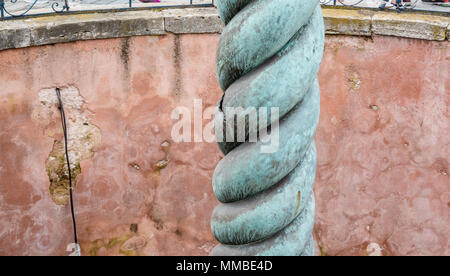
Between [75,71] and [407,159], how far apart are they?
9.50 feet

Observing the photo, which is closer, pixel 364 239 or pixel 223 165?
pixel 223 165

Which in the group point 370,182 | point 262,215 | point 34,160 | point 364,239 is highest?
point 262,215

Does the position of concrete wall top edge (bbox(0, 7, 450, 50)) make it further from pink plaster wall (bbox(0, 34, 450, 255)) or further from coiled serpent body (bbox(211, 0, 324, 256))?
coiled serpent body (bbox(211, 0, 324, 256))

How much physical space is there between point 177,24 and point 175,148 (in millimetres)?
1094

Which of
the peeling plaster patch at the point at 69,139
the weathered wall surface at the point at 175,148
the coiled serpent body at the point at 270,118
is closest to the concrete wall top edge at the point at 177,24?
the weathered wall surface at the point at 175,148

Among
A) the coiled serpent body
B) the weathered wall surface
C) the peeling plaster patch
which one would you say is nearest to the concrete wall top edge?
the weathered wall surface

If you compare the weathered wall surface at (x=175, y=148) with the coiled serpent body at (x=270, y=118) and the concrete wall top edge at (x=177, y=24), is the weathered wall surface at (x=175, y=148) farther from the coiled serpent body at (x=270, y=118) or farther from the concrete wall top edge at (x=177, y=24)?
the coiled serpent body at (x=270, y=118)

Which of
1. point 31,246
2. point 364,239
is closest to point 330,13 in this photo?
point 364,239

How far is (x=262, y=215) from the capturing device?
4.14 ft

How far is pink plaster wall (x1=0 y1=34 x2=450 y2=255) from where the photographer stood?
4309mm

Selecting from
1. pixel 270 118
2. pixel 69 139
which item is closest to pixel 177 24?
pixel 69 139

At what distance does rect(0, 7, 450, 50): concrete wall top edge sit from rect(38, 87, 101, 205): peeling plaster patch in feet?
1.60
